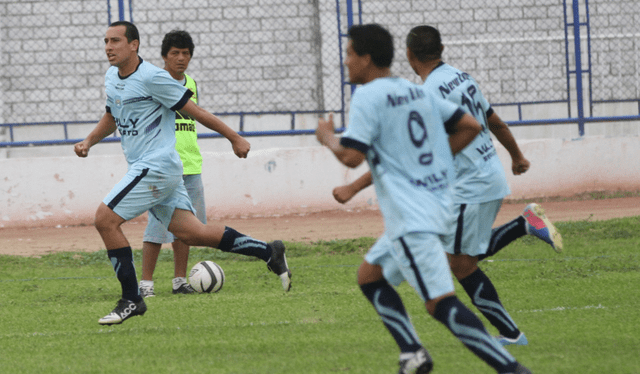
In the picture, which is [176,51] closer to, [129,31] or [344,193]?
[129,31]

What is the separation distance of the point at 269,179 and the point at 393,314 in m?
8.68

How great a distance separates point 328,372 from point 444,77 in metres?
1.57

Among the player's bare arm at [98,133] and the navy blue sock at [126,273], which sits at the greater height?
the player's bare arm at [98,133]

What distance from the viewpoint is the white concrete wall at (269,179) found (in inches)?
457

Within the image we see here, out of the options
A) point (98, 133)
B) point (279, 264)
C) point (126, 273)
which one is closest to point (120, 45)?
point (98, 133)

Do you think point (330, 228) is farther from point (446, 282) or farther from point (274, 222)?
point (446, 282)

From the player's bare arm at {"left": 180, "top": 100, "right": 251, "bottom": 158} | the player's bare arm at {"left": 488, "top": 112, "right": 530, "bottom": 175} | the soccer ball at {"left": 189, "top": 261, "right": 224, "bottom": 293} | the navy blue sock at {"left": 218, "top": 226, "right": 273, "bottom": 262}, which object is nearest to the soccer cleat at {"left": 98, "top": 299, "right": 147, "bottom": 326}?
the navy blue sock at {"left": 218, "top": 226, "right": 273, "bottom": 262}

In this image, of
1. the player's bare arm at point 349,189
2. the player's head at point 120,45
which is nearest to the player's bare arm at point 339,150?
the player's bare arm at point 349,189

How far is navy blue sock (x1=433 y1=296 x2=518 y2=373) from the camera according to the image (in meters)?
3.10

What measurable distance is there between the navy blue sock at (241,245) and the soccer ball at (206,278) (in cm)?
100

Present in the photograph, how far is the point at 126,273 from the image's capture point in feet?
16.7

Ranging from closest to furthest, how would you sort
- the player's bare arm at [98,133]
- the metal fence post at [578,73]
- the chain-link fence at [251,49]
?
the player's bare arm at [98,133] < the metal fence post at [578,73] < the chain-link fence at [251,49]

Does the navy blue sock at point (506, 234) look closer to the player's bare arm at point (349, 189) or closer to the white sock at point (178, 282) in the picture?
the player's bare arm at point (349, 189)

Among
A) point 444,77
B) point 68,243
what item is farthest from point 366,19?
point 444,77
